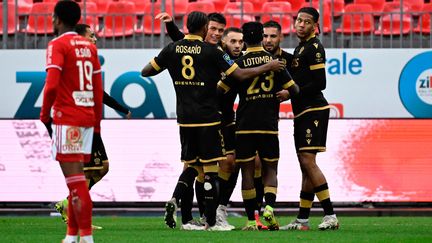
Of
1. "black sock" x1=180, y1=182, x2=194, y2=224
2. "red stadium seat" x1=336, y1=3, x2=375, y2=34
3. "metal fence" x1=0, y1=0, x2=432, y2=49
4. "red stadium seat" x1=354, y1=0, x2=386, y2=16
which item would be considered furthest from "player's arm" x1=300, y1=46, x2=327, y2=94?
"red stadium seat" x1=354, y1=0, x2=386, y2=16

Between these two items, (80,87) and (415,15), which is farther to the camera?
(415,15)

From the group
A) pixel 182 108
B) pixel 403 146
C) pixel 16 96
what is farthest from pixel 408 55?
pixel 182 108

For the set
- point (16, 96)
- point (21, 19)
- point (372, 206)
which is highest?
point (21, 19)

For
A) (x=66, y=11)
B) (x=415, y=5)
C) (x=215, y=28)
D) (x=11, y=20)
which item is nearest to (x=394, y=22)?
(x=415, y=5)

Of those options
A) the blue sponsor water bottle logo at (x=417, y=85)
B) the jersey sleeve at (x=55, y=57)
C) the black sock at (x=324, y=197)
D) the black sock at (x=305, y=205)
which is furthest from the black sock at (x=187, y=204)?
the blue sponsor water bottle logo at (x=417, y=85)

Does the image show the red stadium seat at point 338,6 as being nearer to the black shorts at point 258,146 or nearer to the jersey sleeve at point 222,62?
the black shorts at point 258,146

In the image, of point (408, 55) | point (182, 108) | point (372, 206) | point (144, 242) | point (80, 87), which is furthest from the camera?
point (408, 55)

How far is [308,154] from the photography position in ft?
42.3

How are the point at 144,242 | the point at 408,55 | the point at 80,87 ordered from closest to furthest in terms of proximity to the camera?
the point at 80,87
the point at 144,242
the point at 408,55

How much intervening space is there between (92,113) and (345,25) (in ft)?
38.3

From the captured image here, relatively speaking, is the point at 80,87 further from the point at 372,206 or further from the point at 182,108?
the point at 372,206

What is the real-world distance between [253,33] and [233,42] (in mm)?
1574

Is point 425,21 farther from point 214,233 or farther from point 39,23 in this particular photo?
point 214,233

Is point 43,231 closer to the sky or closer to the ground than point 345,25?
closer to the ground
